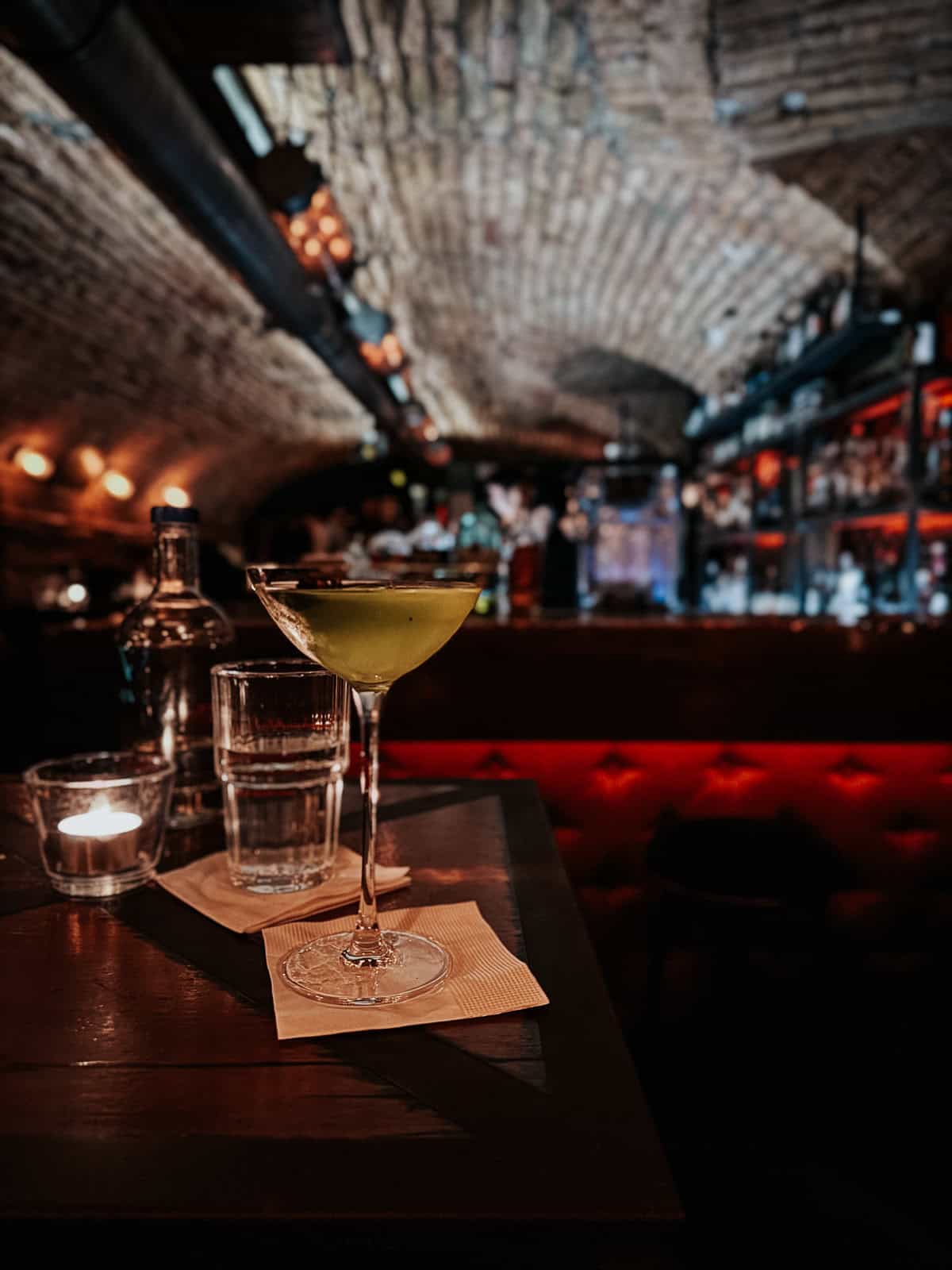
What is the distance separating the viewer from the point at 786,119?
3.90 m

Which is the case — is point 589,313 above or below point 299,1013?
above

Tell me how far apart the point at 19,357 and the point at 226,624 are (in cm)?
661

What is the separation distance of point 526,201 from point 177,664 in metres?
5.09

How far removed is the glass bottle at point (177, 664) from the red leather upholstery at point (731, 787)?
3.13ft

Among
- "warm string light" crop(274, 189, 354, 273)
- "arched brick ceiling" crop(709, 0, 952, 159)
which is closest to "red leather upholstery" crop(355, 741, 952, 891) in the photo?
"arched brick ceiling" crop(709, 0, 952, 159)

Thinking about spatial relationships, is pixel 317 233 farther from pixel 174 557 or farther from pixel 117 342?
pixel 174 557

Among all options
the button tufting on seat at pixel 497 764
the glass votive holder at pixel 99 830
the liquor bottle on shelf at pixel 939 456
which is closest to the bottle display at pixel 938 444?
the liquor bottle on shelf at pixel 939 456

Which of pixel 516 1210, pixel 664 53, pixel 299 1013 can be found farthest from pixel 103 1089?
pixel 664 53

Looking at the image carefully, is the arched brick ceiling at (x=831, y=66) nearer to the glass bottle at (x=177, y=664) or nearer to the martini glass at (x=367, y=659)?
the glass bottle at (x=177, y=664)

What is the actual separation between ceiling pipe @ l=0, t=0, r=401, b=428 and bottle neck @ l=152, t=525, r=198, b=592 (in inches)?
74.0

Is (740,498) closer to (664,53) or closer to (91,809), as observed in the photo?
(664,53)

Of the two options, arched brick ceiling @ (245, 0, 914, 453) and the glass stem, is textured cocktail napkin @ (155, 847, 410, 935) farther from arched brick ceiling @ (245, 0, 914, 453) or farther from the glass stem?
arched brick ceiling @ (245, 0, 914, 453)

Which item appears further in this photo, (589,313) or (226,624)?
(589,313)

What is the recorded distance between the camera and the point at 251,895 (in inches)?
34.6
